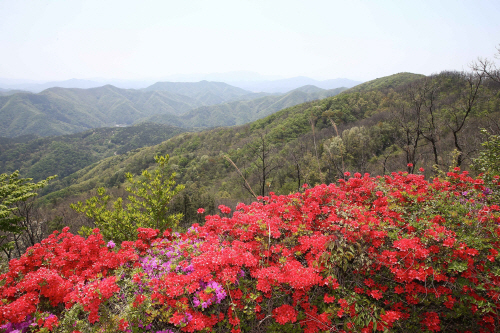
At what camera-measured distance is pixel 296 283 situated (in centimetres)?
256

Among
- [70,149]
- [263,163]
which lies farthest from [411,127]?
[70,149]

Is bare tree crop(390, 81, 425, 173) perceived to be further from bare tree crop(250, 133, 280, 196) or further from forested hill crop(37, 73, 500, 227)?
bare tree crop(250, 133, 280, 196)

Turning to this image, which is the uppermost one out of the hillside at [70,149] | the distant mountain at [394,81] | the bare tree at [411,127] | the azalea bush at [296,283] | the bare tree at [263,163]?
the distant mountain at [394,81]

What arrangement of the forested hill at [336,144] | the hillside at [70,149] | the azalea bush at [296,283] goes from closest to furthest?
the azalea bush at [296,283] < the forested hill at [336,144] < the hillside at [70,149]

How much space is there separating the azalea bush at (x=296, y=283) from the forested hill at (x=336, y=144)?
7.63ft

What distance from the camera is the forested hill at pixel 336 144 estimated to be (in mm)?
14406

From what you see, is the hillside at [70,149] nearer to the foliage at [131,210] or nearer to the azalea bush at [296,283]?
the foliage at [131,210]

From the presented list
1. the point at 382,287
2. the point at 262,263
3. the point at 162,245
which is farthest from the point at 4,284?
→ the point at 382,287

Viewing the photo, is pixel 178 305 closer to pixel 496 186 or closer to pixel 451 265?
pixel 451 265

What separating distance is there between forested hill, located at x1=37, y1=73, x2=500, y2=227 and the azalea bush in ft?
7.63

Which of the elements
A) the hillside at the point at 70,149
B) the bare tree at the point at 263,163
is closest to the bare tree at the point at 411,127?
the bare tree at the point at 263,163

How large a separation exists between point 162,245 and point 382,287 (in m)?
3.40

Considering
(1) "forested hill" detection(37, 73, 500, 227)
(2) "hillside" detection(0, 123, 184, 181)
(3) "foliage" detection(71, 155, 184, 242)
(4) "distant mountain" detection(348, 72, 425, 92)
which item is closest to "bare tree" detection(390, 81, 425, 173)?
(1) "forested hill" detection(37, 73, 500, 227)

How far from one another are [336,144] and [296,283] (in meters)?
22.3
